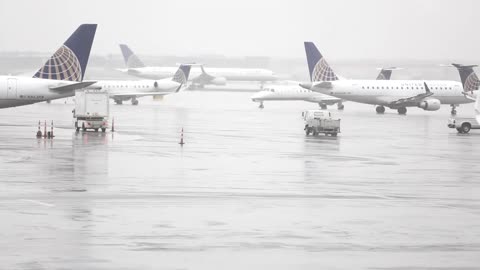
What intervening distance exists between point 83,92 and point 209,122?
1507 centimetres

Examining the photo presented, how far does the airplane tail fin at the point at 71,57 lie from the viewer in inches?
2469

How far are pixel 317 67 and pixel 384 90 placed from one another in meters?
6.99

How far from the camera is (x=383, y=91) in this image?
9812 centimetres

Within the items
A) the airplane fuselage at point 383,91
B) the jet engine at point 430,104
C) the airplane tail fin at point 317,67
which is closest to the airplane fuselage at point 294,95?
the airplane tail fin at point 317,67

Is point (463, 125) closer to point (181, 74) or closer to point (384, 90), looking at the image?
point (384, 90)

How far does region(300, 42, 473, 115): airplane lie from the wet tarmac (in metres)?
46.4

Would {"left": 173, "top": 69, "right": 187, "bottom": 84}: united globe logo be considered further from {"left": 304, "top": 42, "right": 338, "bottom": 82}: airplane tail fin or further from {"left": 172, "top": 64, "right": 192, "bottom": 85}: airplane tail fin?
{"left": 304, "top": 42, "right": 338, "bottom": 82}: airplane tail fin

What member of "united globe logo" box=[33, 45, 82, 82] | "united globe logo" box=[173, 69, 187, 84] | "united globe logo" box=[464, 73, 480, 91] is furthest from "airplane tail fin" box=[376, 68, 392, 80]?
"united globe logo" box=[33, 45, 82, 82]

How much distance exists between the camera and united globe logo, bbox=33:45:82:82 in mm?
62688

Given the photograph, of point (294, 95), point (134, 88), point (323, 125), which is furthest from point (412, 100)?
point (323, 125)

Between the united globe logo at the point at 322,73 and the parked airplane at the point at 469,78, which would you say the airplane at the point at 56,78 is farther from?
the united globe logo at the point at 322,73

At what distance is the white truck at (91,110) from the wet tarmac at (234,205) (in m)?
6.64

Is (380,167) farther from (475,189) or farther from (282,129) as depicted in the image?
(282,129)

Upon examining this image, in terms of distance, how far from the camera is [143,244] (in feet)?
59.1
